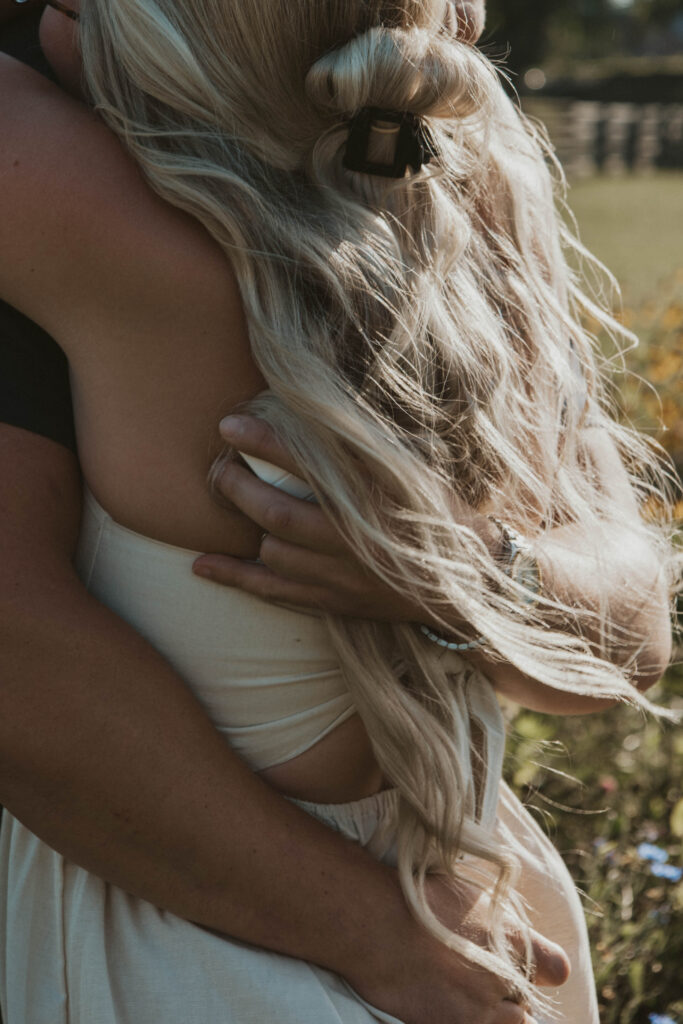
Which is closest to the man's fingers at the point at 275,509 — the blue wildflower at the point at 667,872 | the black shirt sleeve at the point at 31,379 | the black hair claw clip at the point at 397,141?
the black shirt sleeve at the point at 31,379

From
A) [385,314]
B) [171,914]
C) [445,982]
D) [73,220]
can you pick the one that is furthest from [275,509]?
[445,982]

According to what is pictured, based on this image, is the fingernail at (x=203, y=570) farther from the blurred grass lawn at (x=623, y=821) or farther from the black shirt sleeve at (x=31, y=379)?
the blurred grass lawn at (x=623, y=821)

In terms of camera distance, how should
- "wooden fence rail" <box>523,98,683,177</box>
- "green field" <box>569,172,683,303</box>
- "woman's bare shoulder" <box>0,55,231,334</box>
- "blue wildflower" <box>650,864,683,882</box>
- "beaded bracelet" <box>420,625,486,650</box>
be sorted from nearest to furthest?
"woman's bare shoulder" <box>0,55,231,334</box>
"beaded bracelet" <box>420,625,486,650</box>
"blue wildflower" <box>650,864,683,882</box>
"green field" <box>569,172,683,303</box>
"wooden fence rail" <box>523,98,683,177</box>

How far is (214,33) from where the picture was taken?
1247 millimetres

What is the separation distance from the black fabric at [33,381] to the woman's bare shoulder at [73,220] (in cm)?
5

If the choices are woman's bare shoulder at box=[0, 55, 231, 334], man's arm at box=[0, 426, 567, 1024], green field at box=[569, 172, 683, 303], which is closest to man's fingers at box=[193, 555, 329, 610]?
man's arm at box=[0, 426, 567, 1024]

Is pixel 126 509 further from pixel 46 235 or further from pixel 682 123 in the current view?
pixel 682 123

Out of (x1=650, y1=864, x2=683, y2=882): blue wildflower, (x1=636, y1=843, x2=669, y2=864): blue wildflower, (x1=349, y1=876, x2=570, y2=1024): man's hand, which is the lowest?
(x1=636, y1=843, x2=669, y2=864): blue wildflower

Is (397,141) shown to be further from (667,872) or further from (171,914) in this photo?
(667,872)

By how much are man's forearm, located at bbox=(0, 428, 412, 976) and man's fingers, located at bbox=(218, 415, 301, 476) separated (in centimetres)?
21

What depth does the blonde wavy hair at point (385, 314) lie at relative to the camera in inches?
49.4

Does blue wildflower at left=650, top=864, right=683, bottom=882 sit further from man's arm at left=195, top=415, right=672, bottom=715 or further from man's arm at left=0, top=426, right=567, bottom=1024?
man's arm at left=0, top=426, right=567, bottom=1024

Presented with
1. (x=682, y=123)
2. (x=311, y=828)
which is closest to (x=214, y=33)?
(x=311, y=828)

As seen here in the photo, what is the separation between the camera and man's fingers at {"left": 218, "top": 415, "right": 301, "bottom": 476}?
4.24 feet
